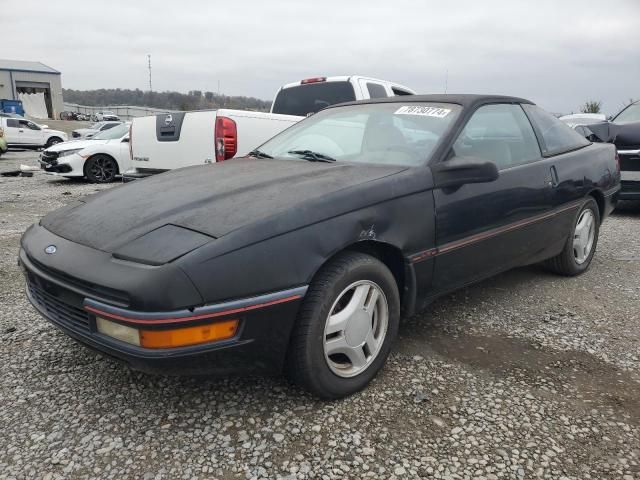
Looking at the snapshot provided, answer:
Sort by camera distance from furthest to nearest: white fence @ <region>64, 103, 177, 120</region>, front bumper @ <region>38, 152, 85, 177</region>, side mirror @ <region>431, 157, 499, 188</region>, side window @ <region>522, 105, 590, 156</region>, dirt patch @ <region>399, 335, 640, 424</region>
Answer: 1. white fence @ <region>64, 103, 177, 120</region>
2. front bumper @ <region>38, 152, 85, 177</region>
3. side window @ <region>522, 105, 590, 156</region>
4. side mirror @ <region>431, 157, 499, 188</region>
5. dirt patch @ <region>399, 335, 640, 424</region>

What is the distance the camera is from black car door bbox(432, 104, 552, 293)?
103 inches

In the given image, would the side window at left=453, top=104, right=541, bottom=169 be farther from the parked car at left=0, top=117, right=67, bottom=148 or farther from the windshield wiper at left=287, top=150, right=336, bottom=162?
the parked car at left=0, top=117, right=67, bottom=148

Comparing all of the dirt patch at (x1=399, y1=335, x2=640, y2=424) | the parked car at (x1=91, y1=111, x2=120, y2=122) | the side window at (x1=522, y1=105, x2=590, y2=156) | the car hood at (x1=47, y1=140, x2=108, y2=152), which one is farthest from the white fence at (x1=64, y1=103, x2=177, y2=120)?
the dirt patch at (x1=399, y1=335, x2=640, y2=424)

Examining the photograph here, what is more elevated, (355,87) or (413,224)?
(355,87)

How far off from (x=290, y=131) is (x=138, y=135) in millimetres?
3369

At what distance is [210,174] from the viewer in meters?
2.78

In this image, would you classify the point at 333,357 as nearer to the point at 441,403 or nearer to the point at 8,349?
the point at 441,403

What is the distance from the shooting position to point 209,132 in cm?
539

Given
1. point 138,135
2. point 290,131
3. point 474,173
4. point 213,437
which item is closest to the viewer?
point 213,437

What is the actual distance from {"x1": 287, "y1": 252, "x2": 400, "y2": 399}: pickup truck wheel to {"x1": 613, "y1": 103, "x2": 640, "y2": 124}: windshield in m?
6.29

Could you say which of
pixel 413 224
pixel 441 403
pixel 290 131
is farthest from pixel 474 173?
pixel 290 131

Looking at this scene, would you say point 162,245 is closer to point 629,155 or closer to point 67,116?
point 629,155

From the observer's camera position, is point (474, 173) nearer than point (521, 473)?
No

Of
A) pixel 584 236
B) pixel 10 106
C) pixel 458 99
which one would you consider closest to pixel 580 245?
pixel 584 236
